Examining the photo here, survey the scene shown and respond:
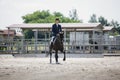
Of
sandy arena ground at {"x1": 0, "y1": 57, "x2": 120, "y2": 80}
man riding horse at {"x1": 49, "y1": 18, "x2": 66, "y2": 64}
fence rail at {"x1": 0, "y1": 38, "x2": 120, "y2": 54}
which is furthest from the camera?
fence rail at {"x1": 0, "y1": 38, "x2": 120, "y2": 54}

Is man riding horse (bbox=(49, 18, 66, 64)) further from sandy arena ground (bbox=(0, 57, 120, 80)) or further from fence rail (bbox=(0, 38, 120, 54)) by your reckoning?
fence rail (bbox=(0, 38, 120, 54))

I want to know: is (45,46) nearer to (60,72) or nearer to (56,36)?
(56,36)

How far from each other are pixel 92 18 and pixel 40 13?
4507 cm

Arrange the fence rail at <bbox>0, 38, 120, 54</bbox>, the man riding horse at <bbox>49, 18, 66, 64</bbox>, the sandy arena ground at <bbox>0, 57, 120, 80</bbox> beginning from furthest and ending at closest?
the fence rail at <bbox>0, 38, 120, 54</bbox> < the man riding horse at <bbox>49, 18, 66, 64</bbox> < the sandy arena ground at <bbox>0, 57, 120, 80</bbox>

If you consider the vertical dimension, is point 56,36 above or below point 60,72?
above

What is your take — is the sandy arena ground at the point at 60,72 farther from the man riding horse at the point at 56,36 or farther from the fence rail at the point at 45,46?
the fence rail at the point at 45,46

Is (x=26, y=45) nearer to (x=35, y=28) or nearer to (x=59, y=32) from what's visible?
(x=35, y=28)

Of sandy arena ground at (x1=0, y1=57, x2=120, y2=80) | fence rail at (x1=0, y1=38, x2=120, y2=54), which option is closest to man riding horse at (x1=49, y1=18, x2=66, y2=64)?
sandy arena ground at (x1=0, y1=57, x2=120, y2=80)

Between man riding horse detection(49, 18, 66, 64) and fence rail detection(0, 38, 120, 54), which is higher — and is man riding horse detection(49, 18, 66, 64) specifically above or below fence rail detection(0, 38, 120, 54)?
above

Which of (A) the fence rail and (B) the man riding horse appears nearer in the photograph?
(B) the man riding horse

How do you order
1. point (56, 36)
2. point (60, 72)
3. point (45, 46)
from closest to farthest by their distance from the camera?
point (60, 72)
point (56, 36)
point (45, 46)

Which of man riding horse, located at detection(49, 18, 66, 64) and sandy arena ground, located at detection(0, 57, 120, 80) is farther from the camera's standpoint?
man riding horse, located at detection(49, 18, 66, 64)

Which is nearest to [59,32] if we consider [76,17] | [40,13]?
[40,13]

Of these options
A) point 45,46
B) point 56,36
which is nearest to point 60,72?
point 56,36
